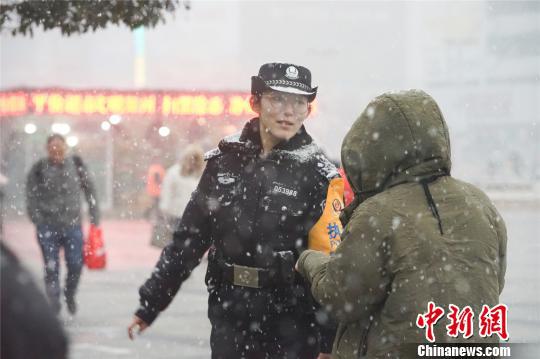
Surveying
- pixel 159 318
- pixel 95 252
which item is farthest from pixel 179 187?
pixel 159 318

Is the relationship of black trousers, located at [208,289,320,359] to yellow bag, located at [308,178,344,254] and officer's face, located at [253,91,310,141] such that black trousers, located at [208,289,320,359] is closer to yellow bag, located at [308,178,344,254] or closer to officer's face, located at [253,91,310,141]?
yellow bag, located at [308,178,344,254]

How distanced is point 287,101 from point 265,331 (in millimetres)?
951

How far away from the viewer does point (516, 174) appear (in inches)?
1922

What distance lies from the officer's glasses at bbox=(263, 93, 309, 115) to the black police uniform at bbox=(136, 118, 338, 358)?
117mm

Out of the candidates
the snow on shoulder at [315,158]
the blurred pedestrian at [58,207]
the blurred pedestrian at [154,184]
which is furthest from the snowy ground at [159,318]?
the blurred pedestrian at [154,184]

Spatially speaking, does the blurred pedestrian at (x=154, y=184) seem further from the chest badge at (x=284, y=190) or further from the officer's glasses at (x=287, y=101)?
the chest badge at (x=284, y=190)

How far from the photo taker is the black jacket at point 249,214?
4035mm

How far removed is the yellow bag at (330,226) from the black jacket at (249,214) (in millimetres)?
27

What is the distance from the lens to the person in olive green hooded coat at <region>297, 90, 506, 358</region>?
288cm

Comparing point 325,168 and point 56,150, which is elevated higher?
point 325,168

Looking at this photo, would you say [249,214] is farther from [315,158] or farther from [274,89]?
[274,89]

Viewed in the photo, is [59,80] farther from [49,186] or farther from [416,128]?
[416,128]

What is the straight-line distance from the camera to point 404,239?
9.53 feet

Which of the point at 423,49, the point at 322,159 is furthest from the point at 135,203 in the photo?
the point at 423,49
